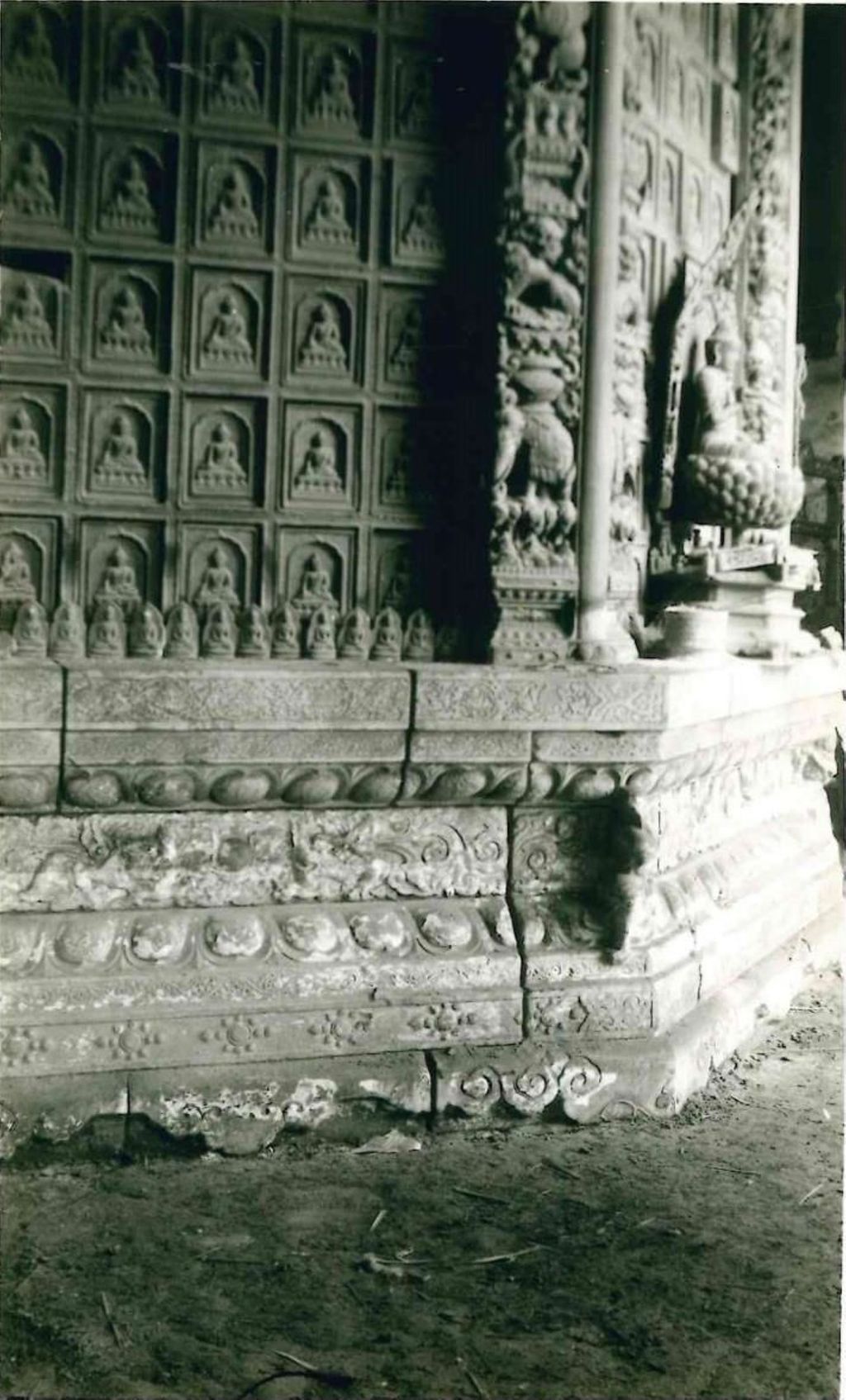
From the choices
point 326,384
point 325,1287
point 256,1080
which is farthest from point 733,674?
point 325,1287

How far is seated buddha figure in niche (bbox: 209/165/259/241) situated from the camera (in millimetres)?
4191

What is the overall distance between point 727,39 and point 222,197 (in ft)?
10.2

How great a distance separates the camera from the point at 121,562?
4.16m

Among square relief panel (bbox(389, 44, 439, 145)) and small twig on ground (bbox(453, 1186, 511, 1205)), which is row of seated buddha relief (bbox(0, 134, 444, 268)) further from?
small twig on ground (bbox(453, 1186, 511, 1205))

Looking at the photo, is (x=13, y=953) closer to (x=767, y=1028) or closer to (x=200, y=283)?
(x=200, y=283)

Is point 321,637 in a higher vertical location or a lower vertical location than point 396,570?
lower

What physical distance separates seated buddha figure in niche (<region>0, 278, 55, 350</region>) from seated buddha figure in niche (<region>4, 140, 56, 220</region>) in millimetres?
218

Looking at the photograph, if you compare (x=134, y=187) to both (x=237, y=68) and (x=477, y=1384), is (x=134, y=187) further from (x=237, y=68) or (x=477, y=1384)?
(x=477, y=1384)

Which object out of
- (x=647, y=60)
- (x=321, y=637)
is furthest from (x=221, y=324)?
(x=647, y=60)

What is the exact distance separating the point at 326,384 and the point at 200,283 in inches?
20.3

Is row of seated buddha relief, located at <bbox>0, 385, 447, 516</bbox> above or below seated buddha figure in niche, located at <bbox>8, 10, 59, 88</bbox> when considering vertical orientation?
below

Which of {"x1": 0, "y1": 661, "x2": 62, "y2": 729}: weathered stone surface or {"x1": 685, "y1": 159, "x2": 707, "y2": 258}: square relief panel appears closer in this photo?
{"x1": 0, "y1": 661, "x2": 62, "y2": 729}: weathered stone surface

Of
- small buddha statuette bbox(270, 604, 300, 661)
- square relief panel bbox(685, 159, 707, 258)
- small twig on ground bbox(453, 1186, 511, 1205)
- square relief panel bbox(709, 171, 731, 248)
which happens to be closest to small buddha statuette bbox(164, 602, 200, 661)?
small buddha statuette bbox(270, 604, 300, 661)

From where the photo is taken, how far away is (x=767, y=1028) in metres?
4.95
